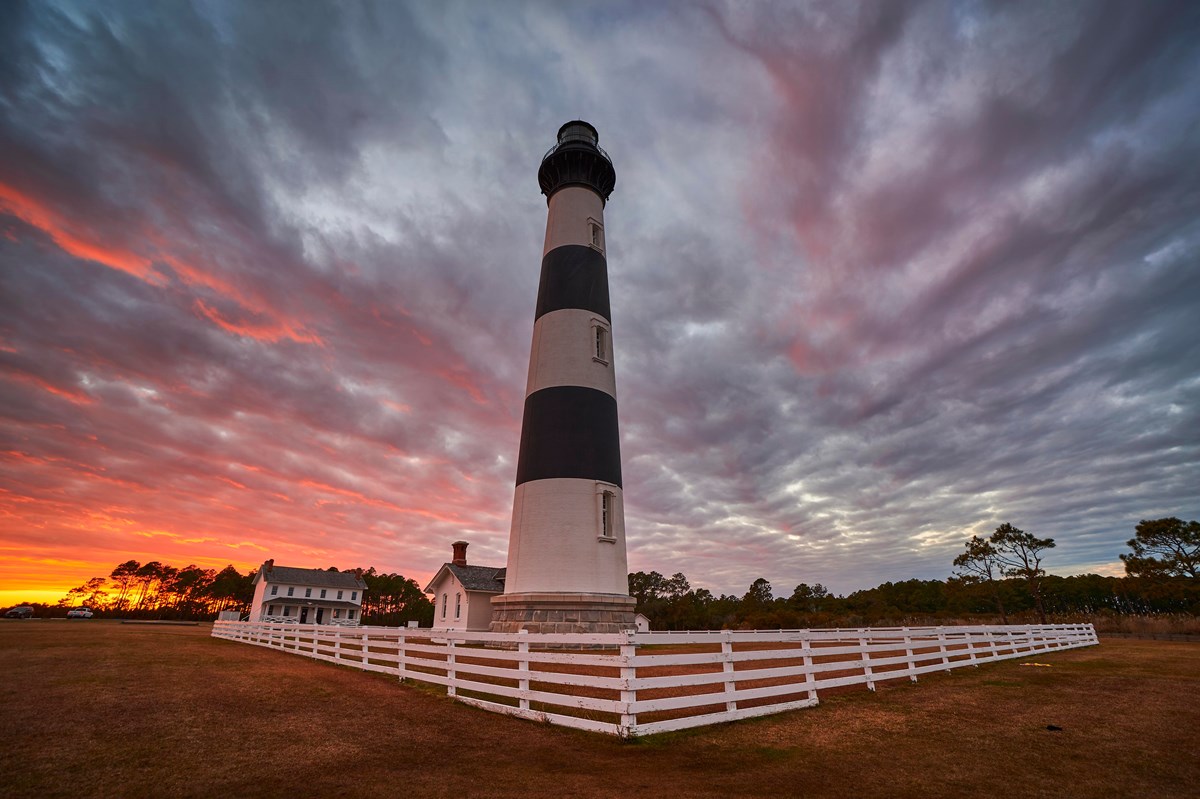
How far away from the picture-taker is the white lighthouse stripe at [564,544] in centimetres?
1602

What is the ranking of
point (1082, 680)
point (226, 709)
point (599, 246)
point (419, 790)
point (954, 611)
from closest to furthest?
point (419, 790), point (226, 709), point (1082, 680), point (599, 246), point (954, 611)

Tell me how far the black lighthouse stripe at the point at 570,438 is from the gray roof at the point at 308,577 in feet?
142

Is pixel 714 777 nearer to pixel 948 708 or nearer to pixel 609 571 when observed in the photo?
pixel 948 708

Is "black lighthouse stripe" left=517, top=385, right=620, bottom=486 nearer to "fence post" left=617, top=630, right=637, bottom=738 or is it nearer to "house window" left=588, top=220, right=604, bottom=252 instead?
"house window" left=588, top=220, right=604, bottom=252

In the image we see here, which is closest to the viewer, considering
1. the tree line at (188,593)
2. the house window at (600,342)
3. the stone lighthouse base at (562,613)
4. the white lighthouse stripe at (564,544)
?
the stone lighthouse base at (562,613)

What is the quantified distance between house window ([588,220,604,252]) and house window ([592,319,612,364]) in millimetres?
3533

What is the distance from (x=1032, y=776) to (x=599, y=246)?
19211 mm

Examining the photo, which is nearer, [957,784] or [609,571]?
[957,784]

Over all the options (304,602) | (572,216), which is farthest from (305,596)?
(572,216)

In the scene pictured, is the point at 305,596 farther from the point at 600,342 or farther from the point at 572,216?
the point at 572,216

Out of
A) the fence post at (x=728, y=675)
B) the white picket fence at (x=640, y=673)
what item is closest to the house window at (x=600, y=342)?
the white picket fence at (x=640, y=673)

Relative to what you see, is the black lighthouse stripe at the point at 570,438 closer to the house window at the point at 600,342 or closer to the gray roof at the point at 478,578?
the house window at the point at 600,342

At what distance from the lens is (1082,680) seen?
1160 centimetres

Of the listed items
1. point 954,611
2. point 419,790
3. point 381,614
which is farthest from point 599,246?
point 381,614
